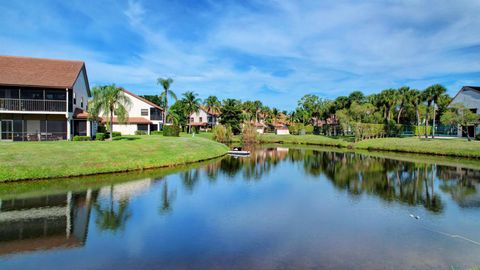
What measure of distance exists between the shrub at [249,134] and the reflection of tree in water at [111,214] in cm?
5706

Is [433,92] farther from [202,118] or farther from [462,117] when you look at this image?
[202,118]

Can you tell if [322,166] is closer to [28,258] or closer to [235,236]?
[235,236]

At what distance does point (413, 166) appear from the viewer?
38.5 meters

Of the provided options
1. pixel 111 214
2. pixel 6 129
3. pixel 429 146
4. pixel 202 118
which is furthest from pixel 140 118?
pixel 429 146

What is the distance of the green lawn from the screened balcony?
Result: 174 ft

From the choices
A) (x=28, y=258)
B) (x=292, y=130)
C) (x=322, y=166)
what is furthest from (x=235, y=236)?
(x=292, y=130)

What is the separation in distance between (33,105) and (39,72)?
475 cm

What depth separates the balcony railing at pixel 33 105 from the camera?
33.7 m

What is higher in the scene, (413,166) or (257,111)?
(257,111)

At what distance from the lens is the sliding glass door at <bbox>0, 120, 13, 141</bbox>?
1371 inches

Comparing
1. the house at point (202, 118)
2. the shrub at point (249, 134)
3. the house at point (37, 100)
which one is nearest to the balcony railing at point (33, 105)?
the house at point (37, 100)

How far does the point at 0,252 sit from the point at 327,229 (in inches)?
554

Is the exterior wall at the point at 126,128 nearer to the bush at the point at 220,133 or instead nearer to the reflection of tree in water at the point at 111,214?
the bush at the point at 220,133

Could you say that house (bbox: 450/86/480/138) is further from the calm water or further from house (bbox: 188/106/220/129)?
house (bbox: 188/106/220/129)
